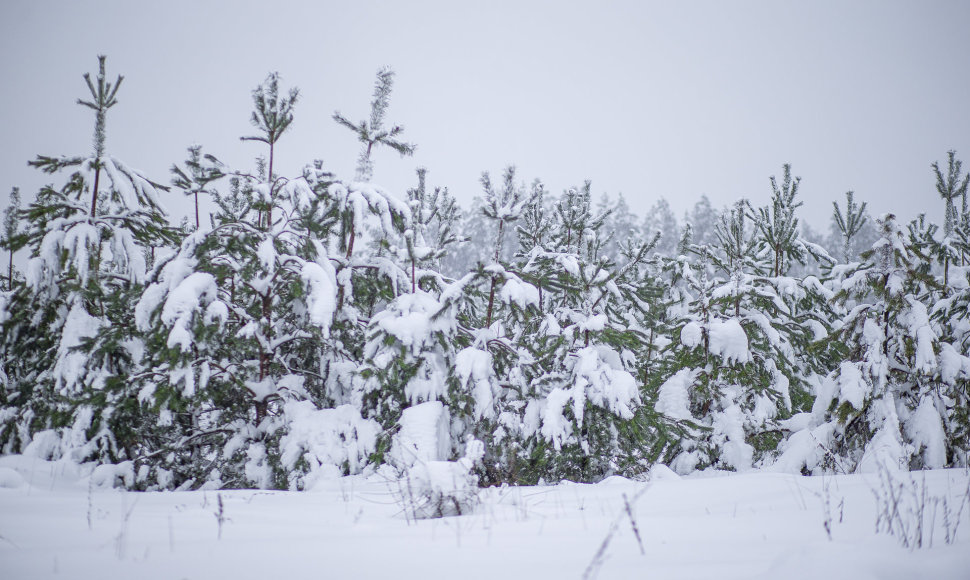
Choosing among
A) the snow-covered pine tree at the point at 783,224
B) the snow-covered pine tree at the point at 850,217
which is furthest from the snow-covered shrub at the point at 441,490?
the snow-covered pine tree at the point at 850,217

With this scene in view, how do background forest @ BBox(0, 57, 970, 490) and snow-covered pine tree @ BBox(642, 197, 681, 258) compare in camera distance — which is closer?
background forest @ BBox(0, 57, 970, 490)

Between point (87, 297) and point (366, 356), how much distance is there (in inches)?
149

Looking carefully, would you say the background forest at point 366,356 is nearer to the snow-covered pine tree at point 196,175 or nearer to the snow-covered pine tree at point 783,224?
the snow-covered pine tree at point 196,175

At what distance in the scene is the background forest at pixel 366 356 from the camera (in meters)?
5.51

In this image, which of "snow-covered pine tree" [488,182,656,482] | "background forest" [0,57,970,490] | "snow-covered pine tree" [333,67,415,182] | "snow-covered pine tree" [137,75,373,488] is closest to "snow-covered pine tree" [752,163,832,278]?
"background forest" [0,57,970,490]

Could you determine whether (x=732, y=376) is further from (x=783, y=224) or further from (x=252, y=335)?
(x=252, y=335)

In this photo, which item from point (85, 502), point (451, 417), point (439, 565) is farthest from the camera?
point (451, 417)

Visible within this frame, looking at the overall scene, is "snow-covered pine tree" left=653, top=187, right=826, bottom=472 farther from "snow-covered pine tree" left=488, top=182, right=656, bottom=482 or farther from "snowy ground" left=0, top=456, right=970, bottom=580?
"snowy ground" left=0, top=456, right=970, bottom=580

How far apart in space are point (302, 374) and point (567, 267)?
3980 millimetres

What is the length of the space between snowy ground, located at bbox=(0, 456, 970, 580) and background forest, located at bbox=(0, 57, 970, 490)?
5.03ft

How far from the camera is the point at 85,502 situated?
12.5 feet

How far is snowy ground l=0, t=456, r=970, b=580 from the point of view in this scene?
7.14 ft

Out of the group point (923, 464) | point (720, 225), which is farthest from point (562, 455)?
point (720, 225)

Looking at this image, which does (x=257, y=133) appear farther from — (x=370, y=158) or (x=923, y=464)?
(x=923, y=464)
